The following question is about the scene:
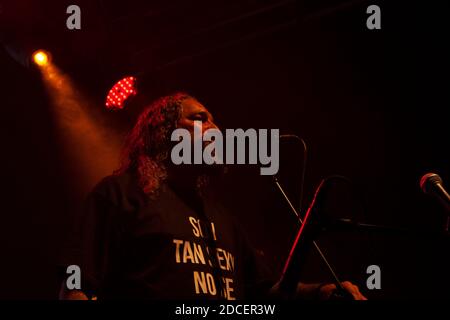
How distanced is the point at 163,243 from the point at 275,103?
7.30 ft

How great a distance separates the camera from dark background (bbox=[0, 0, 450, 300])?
3.37m

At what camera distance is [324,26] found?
12.7ft

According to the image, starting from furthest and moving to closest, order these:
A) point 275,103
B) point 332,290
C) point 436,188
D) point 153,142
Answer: point 275,103 < point 153,142 < point 332,290 < point 436,188

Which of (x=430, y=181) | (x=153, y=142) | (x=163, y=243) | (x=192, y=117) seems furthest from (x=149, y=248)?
(x=430, y=181)

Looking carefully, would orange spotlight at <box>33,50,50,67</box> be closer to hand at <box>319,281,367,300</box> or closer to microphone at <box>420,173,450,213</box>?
hand at <box>319,281,367,300</box>

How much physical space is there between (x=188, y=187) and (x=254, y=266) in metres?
0.57

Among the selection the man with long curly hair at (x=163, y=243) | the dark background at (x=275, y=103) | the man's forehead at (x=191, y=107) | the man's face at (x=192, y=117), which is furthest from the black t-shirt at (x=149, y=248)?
the dark background at (x=275, y=103)

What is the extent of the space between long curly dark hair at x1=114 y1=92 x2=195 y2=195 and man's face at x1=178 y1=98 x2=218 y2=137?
0.11 feet

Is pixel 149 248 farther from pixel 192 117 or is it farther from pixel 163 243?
pixel 192 117

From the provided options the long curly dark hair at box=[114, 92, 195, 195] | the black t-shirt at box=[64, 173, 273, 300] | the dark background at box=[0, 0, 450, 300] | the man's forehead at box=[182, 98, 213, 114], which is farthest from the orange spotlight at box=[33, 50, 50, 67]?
the black t-shirt at box=[64, 173, 273, 300]

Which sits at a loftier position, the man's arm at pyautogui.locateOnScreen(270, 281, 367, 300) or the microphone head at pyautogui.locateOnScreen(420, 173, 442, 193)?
the microphone head at pyautogui.locateOnScreen(420, 173, 442, 193)

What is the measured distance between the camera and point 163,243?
2.18 m

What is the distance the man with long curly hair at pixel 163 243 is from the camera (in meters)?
2.06

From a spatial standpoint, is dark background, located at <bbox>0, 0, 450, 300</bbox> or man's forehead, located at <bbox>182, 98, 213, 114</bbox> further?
dark background, located at <bbox>0, 0, 450, 300</bbox>
